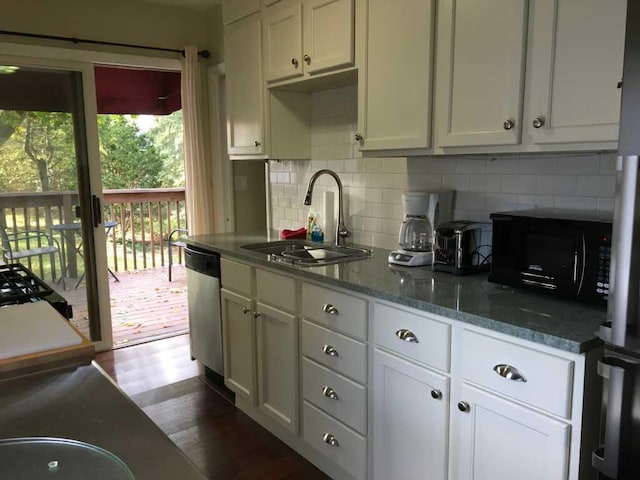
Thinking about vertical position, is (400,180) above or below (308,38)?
below

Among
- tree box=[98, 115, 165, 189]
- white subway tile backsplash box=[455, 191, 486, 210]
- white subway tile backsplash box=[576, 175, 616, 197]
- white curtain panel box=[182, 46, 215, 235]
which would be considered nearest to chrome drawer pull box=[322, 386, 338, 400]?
white subway tile backsplash box=[455, 191, 486, 210]

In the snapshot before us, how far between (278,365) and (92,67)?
262 centimetres

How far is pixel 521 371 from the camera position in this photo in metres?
1.47

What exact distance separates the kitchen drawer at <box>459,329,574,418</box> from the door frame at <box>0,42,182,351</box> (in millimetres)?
3122

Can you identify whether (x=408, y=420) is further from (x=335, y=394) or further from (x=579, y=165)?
(x=579, y=165)

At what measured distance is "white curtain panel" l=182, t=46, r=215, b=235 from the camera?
409cm

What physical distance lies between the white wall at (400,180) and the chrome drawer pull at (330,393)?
858 mm

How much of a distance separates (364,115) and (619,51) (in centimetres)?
108

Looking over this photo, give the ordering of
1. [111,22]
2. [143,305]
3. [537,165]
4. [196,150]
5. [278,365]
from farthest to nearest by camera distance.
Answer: [143,305]
[196,150]
[111,22]
[278,365]
[537,165]

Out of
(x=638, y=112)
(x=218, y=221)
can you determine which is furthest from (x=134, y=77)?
(x=638, y=112)

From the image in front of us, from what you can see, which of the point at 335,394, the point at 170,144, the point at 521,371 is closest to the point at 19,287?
the point at 335,394

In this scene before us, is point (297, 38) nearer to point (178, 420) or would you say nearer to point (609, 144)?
point (609, 144)

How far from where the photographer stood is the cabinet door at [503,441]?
1.41m

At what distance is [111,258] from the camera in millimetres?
6340
